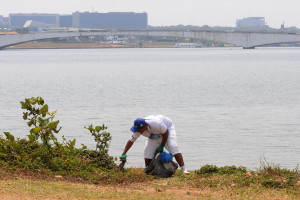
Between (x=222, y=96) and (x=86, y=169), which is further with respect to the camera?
(x=222, y=96)

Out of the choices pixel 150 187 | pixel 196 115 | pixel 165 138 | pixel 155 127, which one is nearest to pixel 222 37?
pixel 196 115

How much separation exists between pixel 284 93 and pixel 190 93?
5.60 meters

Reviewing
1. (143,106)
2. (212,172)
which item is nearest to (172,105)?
(143,106)

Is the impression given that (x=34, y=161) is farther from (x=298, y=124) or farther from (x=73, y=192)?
(x=298, y=124)

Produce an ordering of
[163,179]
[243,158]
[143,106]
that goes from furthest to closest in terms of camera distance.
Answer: [143,106]
[243,158]
[163,179]

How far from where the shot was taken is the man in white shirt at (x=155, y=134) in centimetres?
1205

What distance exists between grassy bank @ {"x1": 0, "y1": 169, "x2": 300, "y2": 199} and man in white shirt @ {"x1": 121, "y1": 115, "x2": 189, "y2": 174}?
1.96ft

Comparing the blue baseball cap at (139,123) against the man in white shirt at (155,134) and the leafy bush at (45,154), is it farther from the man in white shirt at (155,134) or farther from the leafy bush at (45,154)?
the leafy bush at (45,154)

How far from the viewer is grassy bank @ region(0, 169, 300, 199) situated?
33.1ft

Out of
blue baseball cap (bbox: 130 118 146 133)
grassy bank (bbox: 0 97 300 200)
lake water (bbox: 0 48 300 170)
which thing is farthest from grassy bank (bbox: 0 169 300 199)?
lake water (bbox: 0 48 300 170)

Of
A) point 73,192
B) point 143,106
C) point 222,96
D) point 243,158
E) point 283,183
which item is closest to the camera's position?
point 73,192

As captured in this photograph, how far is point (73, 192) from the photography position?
1023 cm

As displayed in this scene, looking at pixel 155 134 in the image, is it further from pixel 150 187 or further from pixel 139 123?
pixel 150 187

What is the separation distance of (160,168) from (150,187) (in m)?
1.14
